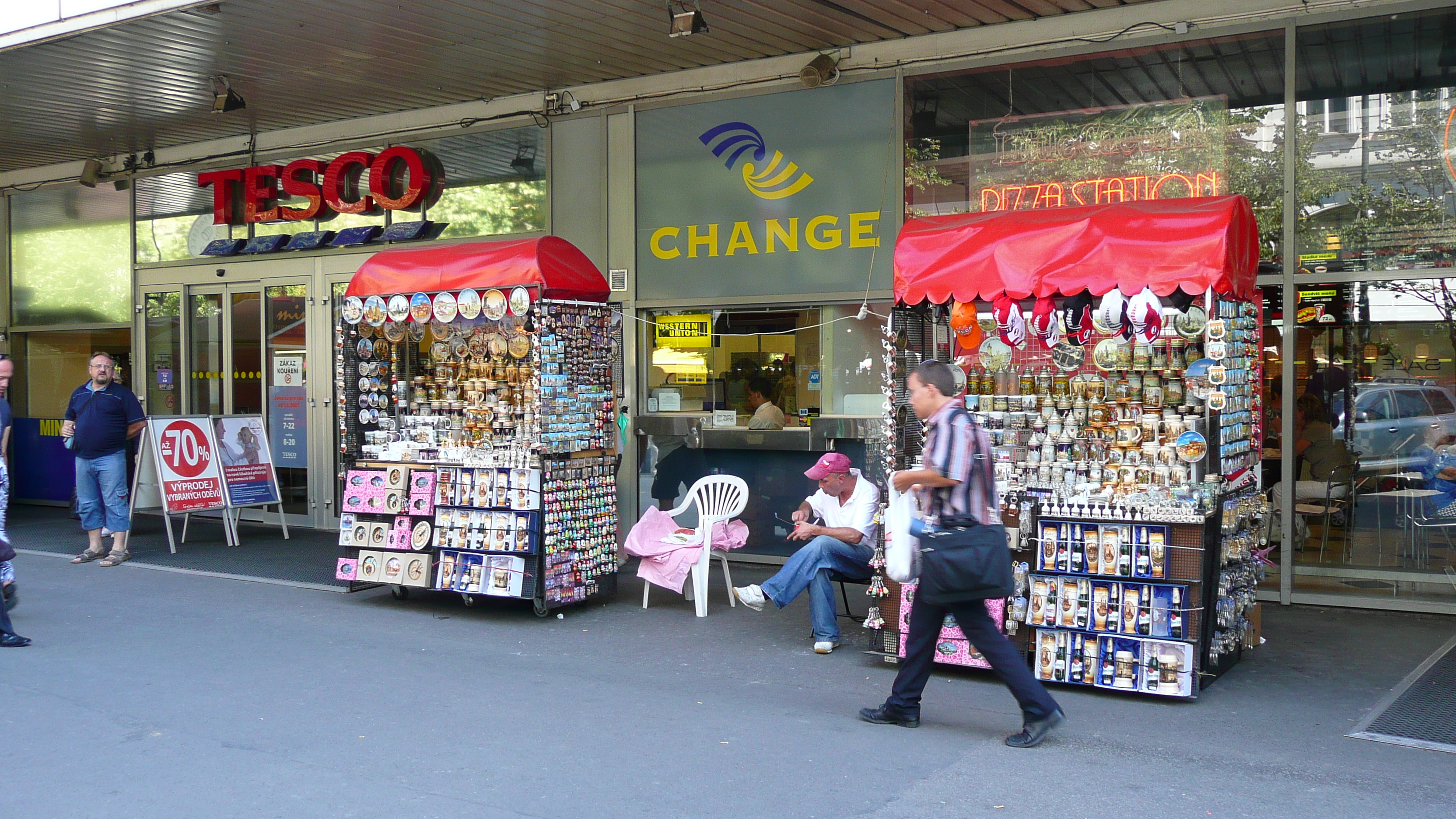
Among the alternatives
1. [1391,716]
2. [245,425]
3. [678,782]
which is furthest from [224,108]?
Result: [1391,716]

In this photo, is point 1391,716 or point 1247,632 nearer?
point 1391,716

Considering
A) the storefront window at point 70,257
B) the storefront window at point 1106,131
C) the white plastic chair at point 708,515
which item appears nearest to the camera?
the white plastic chair at point 708,515

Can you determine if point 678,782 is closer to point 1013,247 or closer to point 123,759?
point 123,759

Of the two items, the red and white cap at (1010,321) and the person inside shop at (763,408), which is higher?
the red and white cap at (1010,321)

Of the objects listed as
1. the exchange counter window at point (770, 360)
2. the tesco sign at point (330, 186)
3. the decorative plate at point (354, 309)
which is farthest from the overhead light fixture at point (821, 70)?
the tesco sign at point (330, 186)

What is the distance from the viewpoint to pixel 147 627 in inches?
285

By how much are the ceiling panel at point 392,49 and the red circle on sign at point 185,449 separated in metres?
3.06

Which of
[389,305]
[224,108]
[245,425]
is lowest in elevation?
[245,425]

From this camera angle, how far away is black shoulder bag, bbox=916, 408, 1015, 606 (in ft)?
16.0

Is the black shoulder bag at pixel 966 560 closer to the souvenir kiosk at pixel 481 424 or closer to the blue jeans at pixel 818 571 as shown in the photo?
the blue jeans at pixel 818 571

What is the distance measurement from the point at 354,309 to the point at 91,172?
297 inches

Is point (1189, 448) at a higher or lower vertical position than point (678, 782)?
higher

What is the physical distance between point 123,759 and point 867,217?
6355 mm

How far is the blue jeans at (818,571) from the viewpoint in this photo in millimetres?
6703
